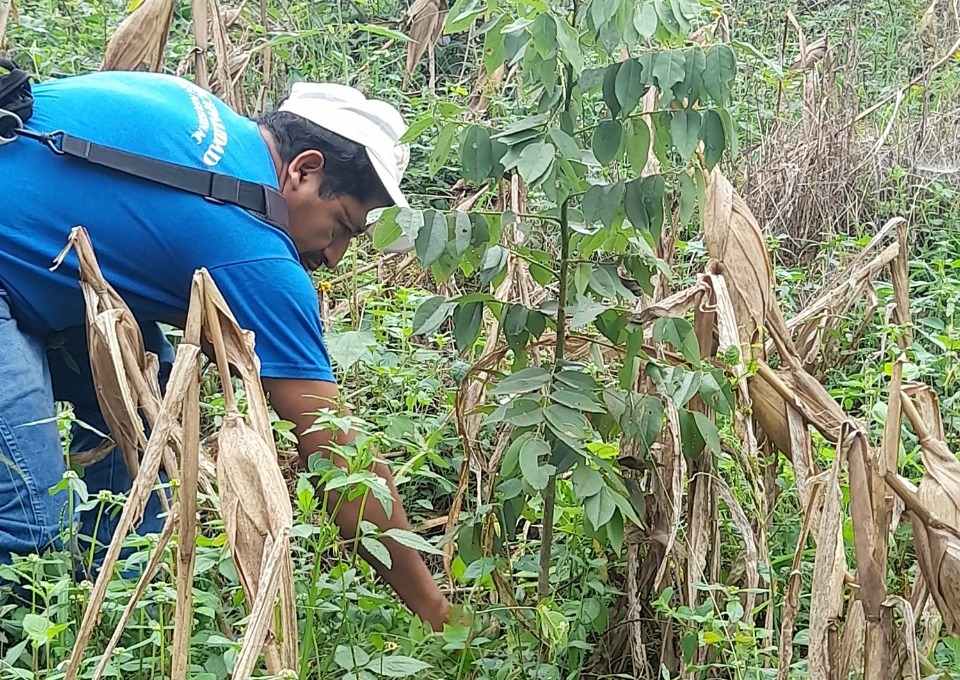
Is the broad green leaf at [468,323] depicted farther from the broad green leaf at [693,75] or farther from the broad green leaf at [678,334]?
the broad green leaf at [693,75]

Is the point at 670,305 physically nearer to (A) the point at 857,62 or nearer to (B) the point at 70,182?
(B) the point at 70,182

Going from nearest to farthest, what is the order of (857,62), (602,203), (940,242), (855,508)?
(855,508), (602,203), (940,242), (857,62)

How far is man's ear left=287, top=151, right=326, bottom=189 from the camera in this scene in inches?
84.0

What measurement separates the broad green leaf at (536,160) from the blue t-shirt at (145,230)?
1.82 feet

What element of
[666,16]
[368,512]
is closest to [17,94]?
[368,512]

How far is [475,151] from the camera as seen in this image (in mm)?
1579

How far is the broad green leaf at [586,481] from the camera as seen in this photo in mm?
1623

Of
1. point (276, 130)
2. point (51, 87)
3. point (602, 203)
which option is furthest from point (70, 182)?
point (602, 203)

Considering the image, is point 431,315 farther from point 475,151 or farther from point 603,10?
point 603,10

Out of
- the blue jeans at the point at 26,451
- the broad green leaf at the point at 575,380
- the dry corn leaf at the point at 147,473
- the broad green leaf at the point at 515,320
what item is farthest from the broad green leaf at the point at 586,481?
the blue jeans at the point at 26,451

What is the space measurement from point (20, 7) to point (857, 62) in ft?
9.99

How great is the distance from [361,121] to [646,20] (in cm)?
89

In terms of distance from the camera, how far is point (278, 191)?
2.01 meters

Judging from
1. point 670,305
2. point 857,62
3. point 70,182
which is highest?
point 857,62
